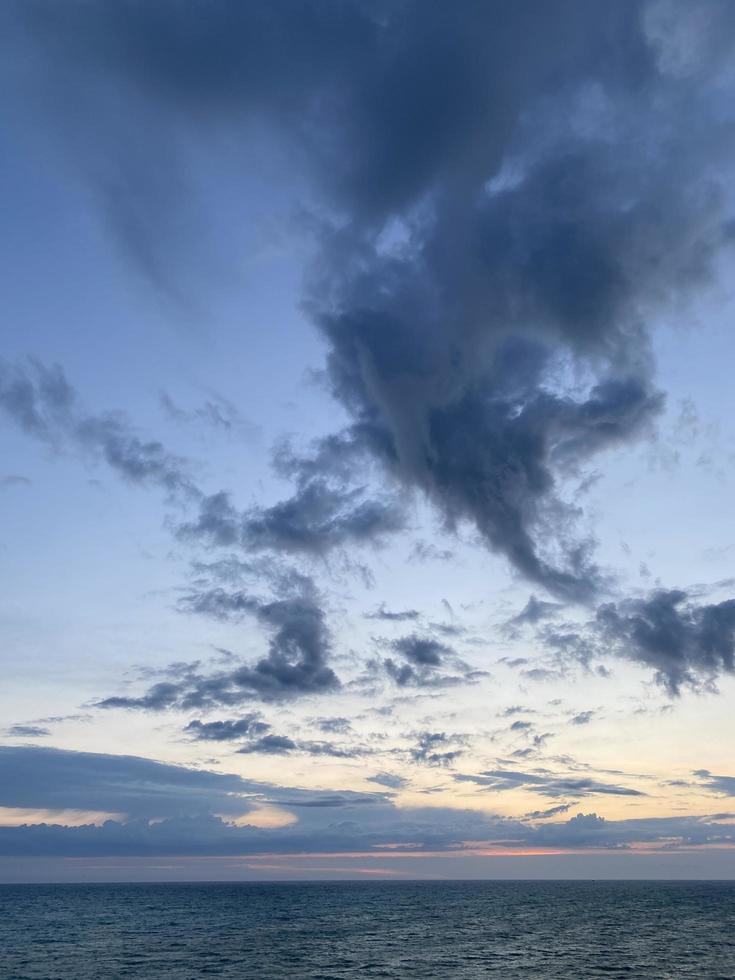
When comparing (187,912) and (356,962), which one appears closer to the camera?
(356,962)

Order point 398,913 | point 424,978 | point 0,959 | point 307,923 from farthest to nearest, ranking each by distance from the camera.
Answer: point 398,913 → point 307,923 → point 0,959 → point 424,978

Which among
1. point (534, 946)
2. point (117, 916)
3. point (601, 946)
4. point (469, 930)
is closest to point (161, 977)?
point (534, 946)

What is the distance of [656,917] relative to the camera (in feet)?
580

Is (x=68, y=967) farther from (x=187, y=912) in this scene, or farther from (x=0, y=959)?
(x=187, y=912)

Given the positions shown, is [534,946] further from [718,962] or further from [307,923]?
[307,923]

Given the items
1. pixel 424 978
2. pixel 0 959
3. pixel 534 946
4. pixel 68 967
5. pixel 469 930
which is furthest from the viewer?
pixel 469 930

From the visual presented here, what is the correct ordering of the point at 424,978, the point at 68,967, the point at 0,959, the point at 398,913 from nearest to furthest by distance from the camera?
the point at 424,978 < the point at 68,967 < the point at 0,959 < the point at 398,913

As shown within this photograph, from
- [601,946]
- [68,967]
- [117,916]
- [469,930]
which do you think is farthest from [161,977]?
[117,916]

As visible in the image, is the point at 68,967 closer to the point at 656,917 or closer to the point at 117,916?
the point at 117,916

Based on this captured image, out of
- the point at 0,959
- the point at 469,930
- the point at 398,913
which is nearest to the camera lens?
the point at 0,959

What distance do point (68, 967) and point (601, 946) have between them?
7473 centimetres

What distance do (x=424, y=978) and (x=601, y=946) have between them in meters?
43.2

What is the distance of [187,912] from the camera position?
199m

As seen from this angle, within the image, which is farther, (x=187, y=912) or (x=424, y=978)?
(x=187, y=912)
